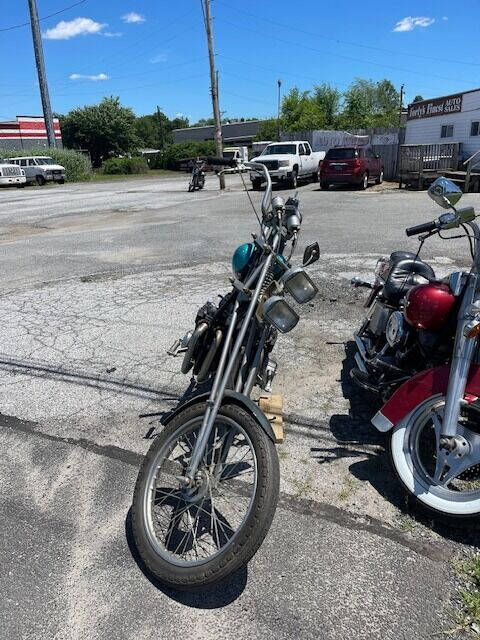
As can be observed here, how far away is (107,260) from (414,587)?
299 inches

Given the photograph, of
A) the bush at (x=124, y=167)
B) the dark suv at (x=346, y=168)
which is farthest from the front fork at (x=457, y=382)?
the bush at (x=124, y=167)

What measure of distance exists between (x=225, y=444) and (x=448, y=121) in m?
25.7

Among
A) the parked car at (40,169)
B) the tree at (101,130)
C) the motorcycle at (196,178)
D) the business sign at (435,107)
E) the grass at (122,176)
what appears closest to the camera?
the business sign at (435,107)

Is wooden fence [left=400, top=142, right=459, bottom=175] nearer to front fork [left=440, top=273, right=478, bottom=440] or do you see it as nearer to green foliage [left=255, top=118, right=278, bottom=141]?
front fork [left=440, top=273, right=478, bottom=440]

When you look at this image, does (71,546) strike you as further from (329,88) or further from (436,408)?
(329,88)

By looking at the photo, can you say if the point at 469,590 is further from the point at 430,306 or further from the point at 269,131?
the point at 269,131

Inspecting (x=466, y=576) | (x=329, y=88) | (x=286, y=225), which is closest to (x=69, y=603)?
(x=466, y=576)

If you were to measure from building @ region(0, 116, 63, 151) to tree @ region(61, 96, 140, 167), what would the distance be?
710cm

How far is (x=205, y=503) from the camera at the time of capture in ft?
9.13

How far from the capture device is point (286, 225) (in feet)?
9.75

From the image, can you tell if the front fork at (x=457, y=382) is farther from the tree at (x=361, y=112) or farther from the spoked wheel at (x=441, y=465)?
the tree at (x=361, y=112)

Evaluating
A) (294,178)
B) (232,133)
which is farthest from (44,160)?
(232,133)

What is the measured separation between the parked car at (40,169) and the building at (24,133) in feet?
55.2

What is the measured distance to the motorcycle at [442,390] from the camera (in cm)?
253
